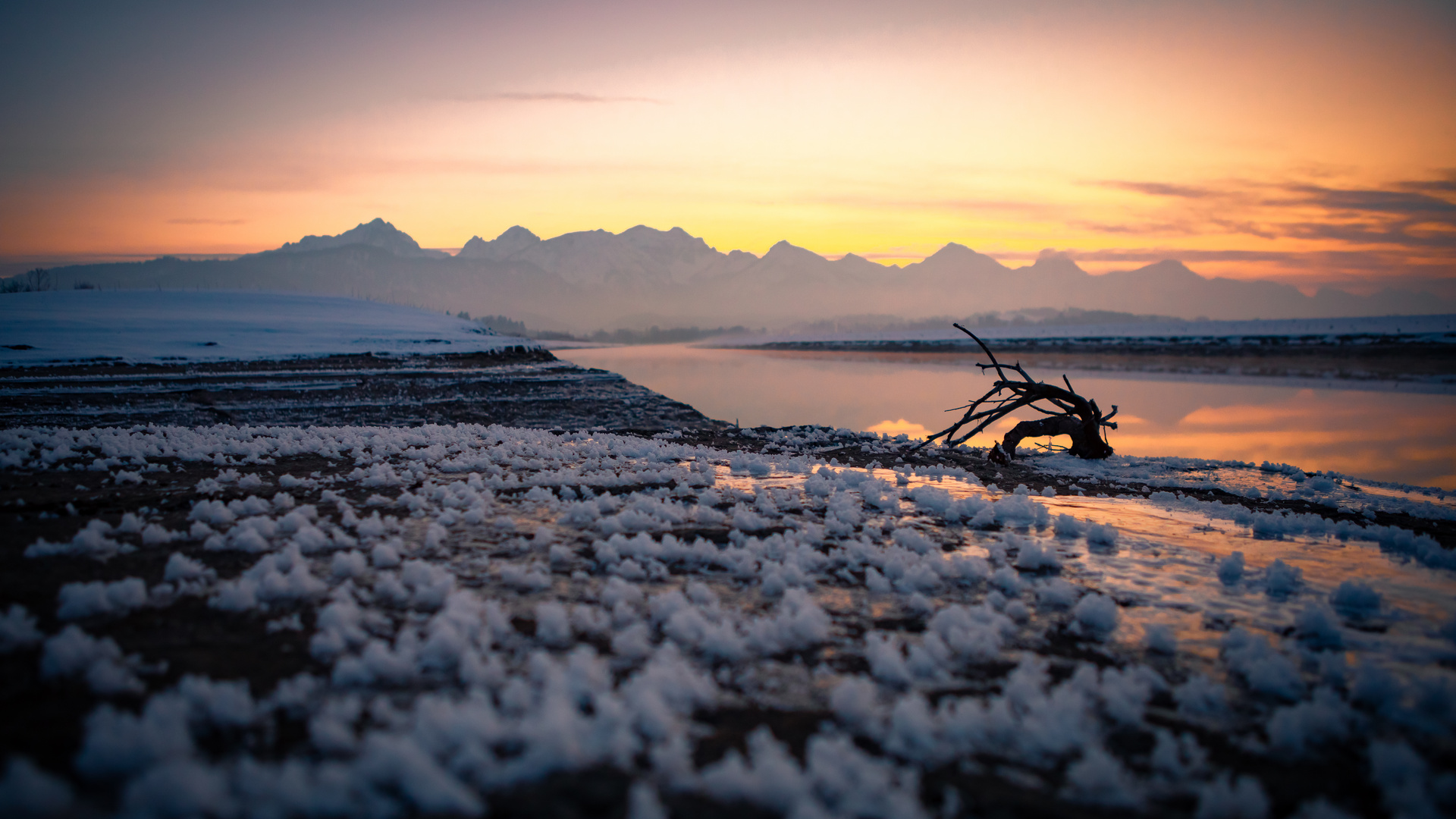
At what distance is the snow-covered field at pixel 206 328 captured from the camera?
15438mm

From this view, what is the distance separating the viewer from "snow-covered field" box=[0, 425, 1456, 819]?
1.60 metres

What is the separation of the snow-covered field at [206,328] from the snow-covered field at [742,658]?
1445 cm

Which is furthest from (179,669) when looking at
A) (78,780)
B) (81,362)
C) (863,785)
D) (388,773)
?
(81,362)

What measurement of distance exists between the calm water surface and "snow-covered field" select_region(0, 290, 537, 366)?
8.70m

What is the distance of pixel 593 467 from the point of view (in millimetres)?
5938

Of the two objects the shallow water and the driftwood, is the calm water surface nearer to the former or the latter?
the driftwood

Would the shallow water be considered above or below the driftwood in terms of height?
below

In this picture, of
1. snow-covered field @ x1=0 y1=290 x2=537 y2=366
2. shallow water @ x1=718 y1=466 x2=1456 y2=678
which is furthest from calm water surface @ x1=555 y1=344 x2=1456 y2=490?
snow-covered field @ x1=0 y1=290 x2=537 y2=366

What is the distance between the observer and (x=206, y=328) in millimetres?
18844

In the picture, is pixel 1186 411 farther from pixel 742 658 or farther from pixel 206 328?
pixel 206 328

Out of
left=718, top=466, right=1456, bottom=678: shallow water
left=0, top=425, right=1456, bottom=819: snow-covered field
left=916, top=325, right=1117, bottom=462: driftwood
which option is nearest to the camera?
left=0, top=425, right=1456, bottom=819: snow-covered field

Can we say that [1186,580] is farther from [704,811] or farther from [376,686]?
[376,686]

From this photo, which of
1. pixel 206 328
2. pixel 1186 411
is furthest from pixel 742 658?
pixel 206 328

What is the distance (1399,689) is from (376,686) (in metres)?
3.25
